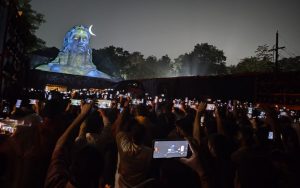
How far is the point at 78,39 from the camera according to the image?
44.2m

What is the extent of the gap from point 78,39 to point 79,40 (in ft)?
0.91

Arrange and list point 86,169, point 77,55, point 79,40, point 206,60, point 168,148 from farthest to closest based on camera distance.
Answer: point 206,60 → point 79,40 → point 77,55 → point 168,148 → point 86,169

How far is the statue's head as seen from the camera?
43478 millimetres

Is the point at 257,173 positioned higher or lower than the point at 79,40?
lower

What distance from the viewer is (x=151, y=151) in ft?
13.3

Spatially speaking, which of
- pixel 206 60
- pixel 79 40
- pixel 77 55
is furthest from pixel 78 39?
pixel 206 60

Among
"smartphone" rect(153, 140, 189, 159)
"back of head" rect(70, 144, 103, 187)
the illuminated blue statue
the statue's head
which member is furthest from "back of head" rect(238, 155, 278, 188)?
the statue's head

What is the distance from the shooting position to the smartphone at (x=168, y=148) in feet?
13.1

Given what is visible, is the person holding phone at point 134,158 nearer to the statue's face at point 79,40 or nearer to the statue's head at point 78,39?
the statue's head at point 78,39

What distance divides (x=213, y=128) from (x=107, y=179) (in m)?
2.44

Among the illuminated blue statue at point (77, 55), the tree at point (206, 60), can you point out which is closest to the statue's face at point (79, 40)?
the illuminated blue statue at point (77, 55)

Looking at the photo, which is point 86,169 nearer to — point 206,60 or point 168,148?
point 168,148

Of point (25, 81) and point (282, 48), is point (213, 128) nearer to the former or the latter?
point (25, 81)

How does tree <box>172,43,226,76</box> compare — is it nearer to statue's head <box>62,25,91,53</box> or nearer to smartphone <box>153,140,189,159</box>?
statue's head <box>62,25,91,53</box>
